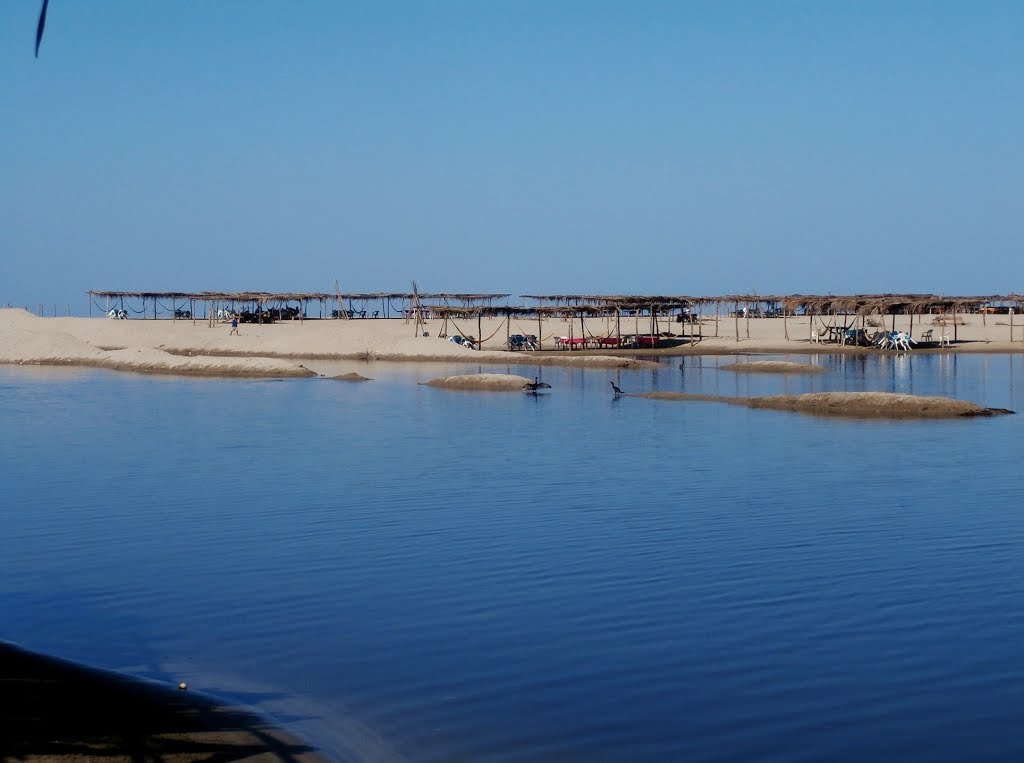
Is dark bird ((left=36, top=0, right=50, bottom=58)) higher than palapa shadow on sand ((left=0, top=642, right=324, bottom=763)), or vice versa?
dark bird ((left=36, top=0, right=50, bottom=58))

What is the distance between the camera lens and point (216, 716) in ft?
20.0

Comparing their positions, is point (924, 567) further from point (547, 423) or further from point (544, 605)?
point (547, 423)

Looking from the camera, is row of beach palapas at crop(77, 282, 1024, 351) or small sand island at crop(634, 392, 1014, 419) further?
row of beach palapas at crop(77, 282, 1024, 351)

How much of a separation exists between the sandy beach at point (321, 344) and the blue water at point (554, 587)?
23629 mm

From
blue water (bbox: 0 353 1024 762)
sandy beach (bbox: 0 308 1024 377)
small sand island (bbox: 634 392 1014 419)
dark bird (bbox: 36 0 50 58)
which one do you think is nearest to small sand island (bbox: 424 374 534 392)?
small sand island (bbox: 634 392 1014 419)

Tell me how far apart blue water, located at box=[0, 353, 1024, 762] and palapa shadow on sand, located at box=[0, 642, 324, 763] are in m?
0.32

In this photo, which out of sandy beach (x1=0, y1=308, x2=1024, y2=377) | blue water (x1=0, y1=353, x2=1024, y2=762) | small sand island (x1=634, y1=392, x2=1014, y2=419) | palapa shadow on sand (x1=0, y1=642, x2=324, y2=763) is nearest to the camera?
palapa shadow on sand (x1=0, y1=642, x2=324, y2=763)

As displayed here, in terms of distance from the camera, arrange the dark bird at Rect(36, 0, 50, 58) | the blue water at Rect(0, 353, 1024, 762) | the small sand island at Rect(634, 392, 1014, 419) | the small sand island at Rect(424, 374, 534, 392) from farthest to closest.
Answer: the small sand island at Rect(424, 374, 534, 392) < the small sand island at Rect(634, 392, 1014, 419) < the blue water at Rect(0, 353, 1024, 762) < the dark bird at Rect(36, 0, 50, 58)

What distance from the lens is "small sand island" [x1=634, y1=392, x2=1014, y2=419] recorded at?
75.5 ft

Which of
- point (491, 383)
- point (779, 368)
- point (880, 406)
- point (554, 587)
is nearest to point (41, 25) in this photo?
point (554, 587)

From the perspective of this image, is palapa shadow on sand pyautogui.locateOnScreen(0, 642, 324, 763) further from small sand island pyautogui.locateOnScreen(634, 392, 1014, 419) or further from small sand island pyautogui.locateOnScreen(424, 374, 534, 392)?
small sand island pyautogui.locateOnScreen(424, 374, 534, 392)

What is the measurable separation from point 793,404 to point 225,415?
12.6m

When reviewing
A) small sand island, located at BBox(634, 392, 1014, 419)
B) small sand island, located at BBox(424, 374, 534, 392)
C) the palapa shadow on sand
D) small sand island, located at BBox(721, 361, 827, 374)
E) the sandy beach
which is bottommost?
the palapa shadow on sand

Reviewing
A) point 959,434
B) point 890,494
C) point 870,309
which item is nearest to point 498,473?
point 890,494
